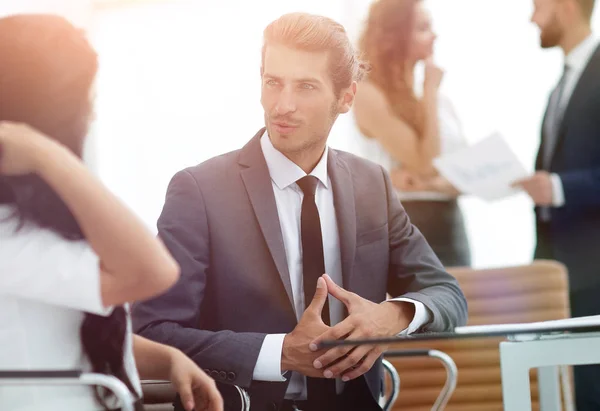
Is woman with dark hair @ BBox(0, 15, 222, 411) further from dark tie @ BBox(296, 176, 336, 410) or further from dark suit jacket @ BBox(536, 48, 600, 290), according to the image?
dark suit jacket @ BBox(536, 48, 600, 290)

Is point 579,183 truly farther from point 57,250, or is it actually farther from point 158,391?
point 57,250

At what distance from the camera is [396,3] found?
65.2 inches

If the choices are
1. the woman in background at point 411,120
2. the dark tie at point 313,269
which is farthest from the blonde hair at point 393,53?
the dark tie at point 313,269

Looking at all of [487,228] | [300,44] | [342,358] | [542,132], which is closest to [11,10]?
[300,44]

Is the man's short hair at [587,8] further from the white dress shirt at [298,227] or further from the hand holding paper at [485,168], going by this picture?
the white dress shirt at [298,227]

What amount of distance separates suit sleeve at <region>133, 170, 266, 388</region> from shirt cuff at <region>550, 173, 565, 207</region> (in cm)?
82

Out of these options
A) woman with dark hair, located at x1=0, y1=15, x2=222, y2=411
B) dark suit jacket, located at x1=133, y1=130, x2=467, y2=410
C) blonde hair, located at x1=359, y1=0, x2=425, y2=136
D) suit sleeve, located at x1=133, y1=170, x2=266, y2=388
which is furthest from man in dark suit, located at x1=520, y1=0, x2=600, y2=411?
woman with dark hair, located at x1=0, y1=15, x2=222, y2=411

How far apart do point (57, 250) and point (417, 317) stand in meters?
0.62

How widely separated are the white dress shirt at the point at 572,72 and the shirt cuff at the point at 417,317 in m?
0.58

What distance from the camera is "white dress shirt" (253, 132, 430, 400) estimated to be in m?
1.36

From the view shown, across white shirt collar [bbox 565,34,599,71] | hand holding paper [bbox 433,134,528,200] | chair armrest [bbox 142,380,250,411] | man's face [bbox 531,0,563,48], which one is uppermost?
man's face [bbox 531,0,563,48]

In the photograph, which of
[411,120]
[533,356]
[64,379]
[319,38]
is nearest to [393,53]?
[411,120]

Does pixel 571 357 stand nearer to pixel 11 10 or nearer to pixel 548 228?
pixel 548 228

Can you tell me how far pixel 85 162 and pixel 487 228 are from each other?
3.00 ft
